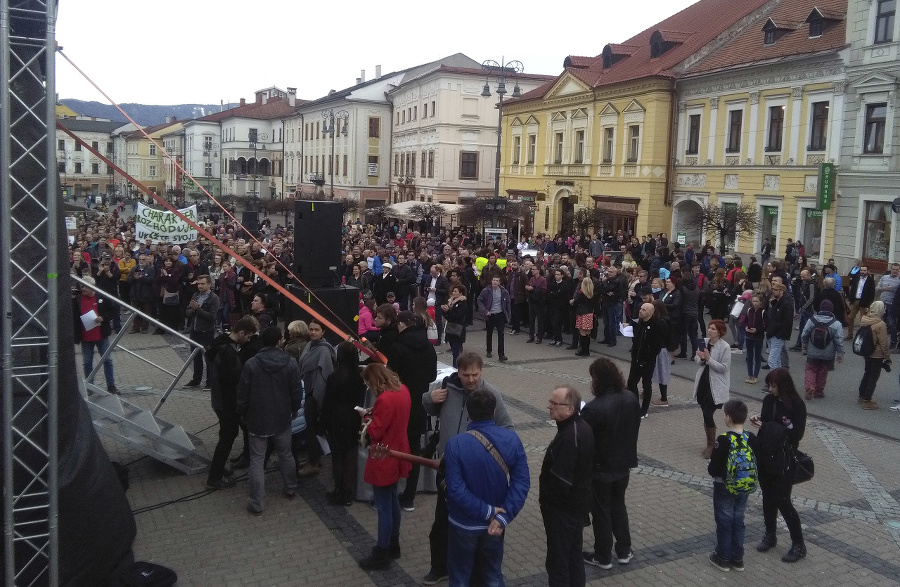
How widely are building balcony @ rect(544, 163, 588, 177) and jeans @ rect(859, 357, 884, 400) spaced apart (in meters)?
27.4

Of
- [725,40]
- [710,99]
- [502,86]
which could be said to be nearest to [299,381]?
[502,86]

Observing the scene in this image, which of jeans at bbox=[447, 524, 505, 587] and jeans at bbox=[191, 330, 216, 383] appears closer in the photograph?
jeans at bbox=[447, 524, 505, 587]

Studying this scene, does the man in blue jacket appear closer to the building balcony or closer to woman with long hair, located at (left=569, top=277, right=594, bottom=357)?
woman with long hair, located at (left=569, top=277, right=594, bottom=357)

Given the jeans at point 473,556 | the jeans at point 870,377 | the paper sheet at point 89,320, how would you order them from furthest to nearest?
1. the jeans at point 870,377
2. the paper sheet at point 89,320
3. the jeans at point 473,556

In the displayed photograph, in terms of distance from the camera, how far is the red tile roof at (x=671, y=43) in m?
33.0

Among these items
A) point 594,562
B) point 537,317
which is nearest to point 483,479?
point 594,562

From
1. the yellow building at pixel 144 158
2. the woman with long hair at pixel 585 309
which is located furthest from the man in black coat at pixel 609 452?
the yellow building at pixel 144 158

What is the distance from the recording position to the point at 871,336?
1128 cm

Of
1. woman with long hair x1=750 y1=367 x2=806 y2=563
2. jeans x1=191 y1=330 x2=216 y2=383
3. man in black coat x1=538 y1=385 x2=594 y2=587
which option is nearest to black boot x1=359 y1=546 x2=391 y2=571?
man in black coat x1=538 y1=385 x2=594 y2=587

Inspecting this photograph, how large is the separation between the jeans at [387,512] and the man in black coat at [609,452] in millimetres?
1561

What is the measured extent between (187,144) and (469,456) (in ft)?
A: 334

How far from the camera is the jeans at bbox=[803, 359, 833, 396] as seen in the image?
12.1 metres

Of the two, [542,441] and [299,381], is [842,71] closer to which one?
[542,441]

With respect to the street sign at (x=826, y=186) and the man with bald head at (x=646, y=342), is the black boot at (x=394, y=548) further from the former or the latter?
the street sign at (x=826, y=186)
